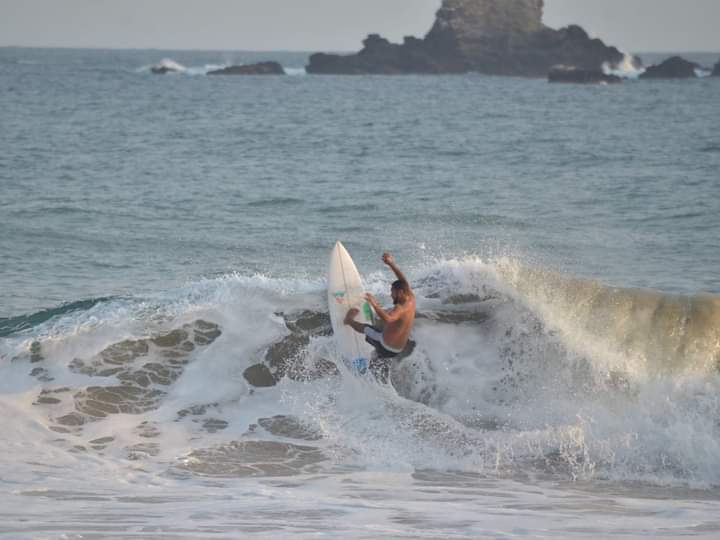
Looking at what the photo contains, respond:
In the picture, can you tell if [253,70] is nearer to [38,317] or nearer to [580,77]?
[580,77]

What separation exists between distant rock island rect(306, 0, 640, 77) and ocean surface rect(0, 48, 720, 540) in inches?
3269

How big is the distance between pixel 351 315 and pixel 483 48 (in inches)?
4070

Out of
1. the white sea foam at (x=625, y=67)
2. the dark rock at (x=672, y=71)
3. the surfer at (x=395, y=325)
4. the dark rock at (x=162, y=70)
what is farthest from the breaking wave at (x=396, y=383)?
the white sea foam at (x=625, y=67)

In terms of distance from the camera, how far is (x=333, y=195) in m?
22.1

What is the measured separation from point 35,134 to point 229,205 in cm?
1466

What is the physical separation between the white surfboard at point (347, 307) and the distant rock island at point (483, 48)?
302 ft

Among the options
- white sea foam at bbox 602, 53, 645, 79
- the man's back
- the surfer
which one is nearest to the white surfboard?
the surfer

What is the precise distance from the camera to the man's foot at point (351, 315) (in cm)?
1043

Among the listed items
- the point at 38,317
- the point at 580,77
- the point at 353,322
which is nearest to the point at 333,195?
the point at 38,317

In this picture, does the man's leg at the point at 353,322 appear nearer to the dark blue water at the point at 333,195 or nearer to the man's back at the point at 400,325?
the man's back at the point at 400,325

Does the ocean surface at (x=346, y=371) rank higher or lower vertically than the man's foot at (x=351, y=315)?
lower

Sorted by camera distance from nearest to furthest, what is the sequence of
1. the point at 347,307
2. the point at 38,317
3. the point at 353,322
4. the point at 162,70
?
the point at 353,322, the point at 347,307, the point at 38,317, the point at 162,70

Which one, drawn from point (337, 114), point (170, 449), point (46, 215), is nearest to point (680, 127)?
point (337, 114)

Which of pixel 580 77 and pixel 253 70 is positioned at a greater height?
pixel 580 77
